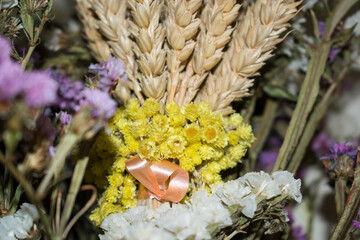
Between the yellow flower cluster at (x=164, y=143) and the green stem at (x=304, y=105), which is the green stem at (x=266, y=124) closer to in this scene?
the green stem at (x=304, y=105)

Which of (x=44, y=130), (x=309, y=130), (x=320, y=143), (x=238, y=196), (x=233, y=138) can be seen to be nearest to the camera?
(x=44, y=130)

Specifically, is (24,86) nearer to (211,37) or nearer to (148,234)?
(148,234)

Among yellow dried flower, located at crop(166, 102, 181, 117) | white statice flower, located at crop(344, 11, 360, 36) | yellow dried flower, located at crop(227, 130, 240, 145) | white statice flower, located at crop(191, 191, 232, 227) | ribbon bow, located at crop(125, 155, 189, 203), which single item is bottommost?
ribbon bow, located at crop(125, 155, 189, 203)

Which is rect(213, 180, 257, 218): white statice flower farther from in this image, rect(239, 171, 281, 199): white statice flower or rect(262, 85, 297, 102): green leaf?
rect(262, 85, 297, 102): green leaf

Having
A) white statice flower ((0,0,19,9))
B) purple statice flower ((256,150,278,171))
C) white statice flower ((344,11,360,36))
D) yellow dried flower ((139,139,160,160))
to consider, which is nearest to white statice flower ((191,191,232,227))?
yellow dried flower ((139,139,160,160))

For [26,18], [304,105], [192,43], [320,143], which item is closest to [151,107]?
[192,43]
